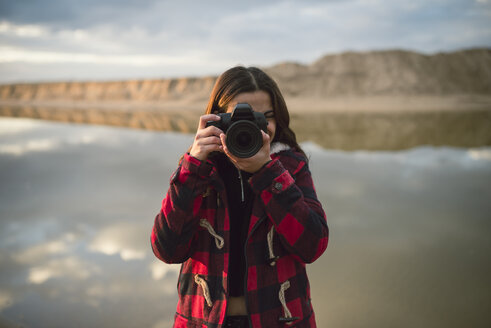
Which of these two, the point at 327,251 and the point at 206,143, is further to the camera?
the point at 327,251

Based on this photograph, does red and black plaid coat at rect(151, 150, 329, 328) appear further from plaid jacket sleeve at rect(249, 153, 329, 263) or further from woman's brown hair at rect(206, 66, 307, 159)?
woman's brown hair at rect(206, 66, 307, 159)

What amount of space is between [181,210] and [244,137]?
387 mm

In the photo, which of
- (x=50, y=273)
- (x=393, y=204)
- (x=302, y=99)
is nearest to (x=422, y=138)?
(x=393, y=204)

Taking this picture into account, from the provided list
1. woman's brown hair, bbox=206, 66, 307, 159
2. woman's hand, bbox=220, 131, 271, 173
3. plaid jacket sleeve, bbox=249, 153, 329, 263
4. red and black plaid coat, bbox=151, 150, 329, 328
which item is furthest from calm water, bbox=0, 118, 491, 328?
woman's hand, bbox=220, 131, 271, 173

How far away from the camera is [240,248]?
1.42 metres

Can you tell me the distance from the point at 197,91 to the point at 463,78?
175ft

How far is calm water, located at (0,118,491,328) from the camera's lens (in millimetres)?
3076

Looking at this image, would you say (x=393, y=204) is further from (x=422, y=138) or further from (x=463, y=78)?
(x=463, y=78)

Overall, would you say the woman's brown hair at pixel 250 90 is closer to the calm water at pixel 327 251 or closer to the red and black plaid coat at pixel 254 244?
the red and black plaid coat at pixel 254 244

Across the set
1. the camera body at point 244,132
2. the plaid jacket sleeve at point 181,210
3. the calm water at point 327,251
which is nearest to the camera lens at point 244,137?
the camera body at point 244,132

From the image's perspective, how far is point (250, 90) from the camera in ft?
5.06

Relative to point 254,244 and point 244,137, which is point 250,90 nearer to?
point 244,137

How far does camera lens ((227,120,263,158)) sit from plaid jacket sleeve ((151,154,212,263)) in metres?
0.13

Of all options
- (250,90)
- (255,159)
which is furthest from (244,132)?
(250,90)
